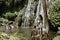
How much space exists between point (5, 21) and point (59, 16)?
484 inches

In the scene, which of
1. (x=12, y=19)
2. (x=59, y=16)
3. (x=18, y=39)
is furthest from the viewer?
(x=12, y=19)

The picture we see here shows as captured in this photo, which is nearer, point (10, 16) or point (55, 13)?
point (55, 13)

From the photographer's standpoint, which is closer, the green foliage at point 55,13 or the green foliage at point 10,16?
the green foliage at point 55,13

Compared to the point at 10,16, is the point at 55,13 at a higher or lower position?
higher

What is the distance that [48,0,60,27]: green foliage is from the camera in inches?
875

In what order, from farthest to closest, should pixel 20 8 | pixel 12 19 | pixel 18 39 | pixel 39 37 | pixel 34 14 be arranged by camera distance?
pixel 20 8, pixel 12 19, pixel 34 14, pixel 18 39, pixel 39 37

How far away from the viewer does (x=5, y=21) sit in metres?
32.1

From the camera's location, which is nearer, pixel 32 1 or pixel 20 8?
pixel 32 1

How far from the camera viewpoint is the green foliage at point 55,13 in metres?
22.2

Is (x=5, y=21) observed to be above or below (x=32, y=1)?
below

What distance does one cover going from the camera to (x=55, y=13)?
22.9 meters

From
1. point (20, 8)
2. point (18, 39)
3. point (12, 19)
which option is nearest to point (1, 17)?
point (12, 19)

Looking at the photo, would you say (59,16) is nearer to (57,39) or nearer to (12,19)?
(57,39)

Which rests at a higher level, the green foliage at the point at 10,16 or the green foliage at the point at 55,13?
the green foliage at the point at 55,13
